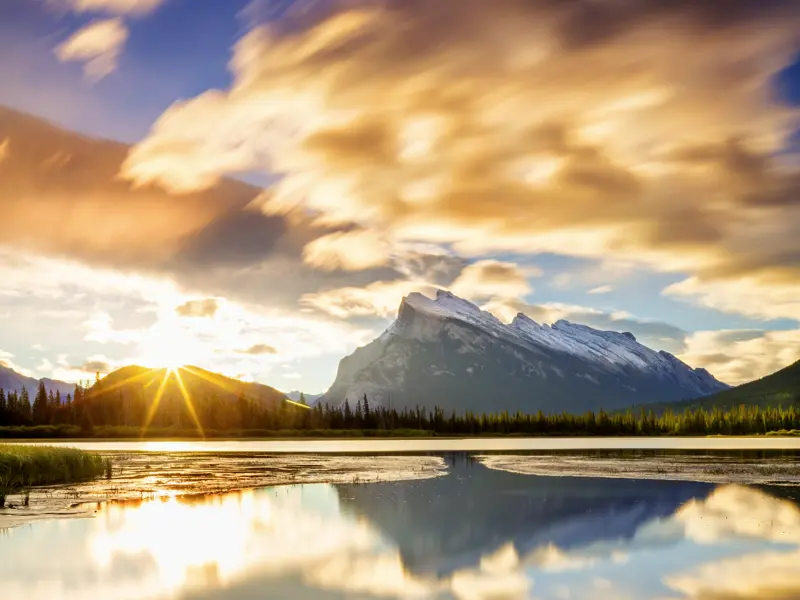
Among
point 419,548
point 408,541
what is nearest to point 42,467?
point 408,541

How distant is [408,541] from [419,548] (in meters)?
A: 1.54

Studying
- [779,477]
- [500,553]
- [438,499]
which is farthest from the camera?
[779,477]

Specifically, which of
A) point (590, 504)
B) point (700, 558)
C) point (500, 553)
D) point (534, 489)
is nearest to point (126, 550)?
point (500, 553)

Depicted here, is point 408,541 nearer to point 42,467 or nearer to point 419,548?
point 419,548

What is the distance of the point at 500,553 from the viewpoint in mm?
31500

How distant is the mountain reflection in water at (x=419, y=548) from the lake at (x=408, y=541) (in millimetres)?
103

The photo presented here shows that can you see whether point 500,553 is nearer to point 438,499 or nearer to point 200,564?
point 200,564

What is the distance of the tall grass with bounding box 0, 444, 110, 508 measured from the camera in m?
56.4

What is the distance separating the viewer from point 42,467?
62094mm

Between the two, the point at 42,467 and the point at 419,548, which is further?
the point at 42,467

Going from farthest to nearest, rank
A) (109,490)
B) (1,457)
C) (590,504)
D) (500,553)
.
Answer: (1,457), (109,490), (590,504), (500,553)

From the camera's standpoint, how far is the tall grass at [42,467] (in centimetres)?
5638

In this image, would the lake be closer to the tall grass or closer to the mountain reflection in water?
the mountain reflection in water

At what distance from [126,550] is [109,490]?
2352 cm
